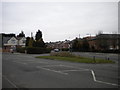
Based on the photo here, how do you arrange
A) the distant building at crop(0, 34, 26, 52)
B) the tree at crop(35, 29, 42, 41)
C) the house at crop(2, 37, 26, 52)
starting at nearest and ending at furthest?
the tree at crop(35, 29, 42, 41) < the distant building at crop(0, 34, 26, 52) < the house at crop(2, 37, 26, 52)

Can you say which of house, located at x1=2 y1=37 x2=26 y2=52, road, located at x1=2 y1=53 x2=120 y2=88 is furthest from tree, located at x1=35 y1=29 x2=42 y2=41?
road, located at x1=2 y1=53 x2=120 y2=88

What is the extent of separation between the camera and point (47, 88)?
7.61 m

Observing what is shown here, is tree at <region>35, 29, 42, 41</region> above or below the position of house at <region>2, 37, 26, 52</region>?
above

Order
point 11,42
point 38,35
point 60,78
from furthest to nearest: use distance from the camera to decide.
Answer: point 11,42 < point 38,35 < point 60,78

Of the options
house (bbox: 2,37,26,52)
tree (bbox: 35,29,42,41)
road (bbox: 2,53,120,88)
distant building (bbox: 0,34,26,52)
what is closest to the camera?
road (bbox: 2,53,120,88)

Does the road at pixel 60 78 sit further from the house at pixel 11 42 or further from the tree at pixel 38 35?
the house at pixel 11 42

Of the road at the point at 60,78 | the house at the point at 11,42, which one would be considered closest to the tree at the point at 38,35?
the house at the point at 11,42

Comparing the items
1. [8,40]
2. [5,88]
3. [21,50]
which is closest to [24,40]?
[8,40]

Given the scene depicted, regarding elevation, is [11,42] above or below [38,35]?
below

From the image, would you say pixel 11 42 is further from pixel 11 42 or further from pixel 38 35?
pixel 38 35

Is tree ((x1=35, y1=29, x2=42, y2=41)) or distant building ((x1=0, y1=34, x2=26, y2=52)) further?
distant building ((x1=0, y1=34, x2=26, y2=52))

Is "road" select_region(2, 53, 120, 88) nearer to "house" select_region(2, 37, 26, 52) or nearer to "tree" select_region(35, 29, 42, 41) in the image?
"tree" select_region(35, 29, 42, 41)

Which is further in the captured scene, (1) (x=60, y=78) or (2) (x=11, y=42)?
(2) (x=11, y=42)

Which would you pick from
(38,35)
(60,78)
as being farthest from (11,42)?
(60,78)
